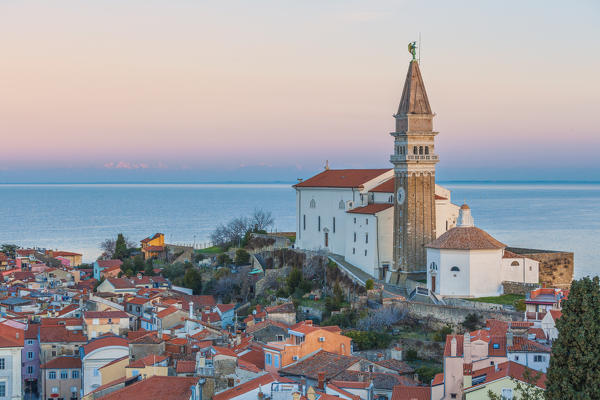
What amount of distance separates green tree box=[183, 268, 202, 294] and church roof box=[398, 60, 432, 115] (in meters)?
18.5

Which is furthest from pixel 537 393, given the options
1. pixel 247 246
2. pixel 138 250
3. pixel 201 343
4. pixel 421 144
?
pixel 138 250

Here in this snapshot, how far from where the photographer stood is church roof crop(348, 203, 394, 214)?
144ft

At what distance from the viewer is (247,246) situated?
5841 centimetres

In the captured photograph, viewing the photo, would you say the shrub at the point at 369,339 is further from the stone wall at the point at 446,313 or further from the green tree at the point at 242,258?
the green tree at the point at 242,258

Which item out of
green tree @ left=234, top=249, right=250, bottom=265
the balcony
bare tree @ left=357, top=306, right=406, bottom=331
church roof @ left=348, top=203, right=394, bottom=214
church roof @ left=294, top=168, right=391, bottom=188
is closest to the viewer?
bare tree @ left=357, top=306, right=406, bottom=331

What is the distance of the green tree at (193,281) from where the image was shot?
174 feet

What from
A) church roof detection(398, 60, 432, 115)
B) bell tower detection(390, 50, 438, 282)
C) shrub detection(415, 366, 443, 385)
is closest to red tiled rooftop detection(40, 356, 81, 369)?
shrub detection(415, 366, 443, 385)

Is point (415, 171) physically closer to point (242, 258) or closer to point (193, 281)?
point (242, 258)

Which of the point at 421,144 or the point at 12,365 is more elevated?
the point at 421,144

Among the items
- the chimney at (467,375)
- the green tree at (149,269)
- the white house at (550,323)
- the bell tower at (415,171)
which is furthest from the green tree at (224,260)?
the chimney at (467,375)

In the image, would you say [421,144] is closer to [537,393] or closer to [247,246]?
[247,246]

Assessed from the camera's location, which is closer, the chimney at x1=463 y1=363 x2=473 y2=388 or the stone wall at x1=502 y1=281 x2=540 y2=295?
the chimney at x1=463 y1=363 x2=473 y2=388

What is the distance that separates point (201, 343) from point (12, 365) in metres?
6.78

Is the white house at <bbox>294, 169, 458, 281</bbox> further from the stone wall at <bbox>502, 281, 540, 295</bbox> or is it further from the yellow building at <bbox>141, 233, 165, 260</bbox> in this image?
the yellow building at <bbox>141, 233, 165, 260</bbox>
